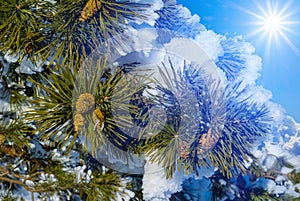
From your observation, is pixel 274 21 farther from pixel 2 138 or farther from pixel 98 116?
pixel 2 138

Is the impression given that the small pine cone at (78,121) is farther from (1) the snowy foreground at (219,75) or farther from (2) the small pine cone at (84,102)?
(1) the snowy foreground at (219,75)

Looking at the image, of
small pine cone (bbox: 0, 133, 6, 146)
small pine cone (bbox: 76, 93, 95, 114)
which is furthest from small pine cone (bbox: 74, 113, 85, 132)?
small pine cone (bbox: 0, 133, 6, 146)

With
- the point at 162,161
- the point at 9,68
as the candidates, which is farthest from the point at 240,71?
the point at 9,68

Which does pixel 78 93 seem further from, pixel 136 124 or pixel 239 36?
pixel 239 36

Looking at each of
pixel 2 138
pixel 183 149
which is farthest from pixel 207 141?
pixel 2 138

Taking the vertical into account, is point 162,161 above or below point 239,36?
below

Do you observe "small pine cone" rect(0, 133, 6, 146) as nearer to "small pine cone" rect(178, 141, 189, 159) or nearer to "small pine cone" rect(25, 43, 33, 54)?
"small pine cone" rect(25, 43, 33, 54)
